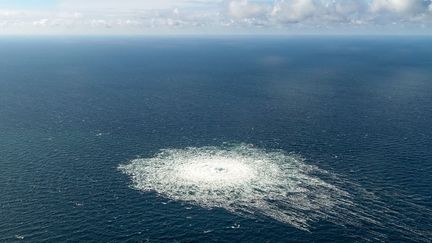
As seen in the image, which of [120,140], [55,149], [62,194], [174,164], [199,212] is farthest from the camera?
[120,140]

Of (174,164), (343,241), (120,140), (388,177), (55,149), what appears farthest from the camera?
(120,140)

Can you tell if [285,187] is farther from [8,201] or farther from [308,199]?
[8,201]

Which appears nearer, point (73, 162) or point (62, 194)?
point (62, 194)

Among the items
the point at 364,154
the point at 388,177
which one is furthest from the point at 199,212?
the point at 364,154

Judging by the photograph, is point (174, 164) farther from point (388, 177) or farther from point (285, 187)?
point (388, 177)

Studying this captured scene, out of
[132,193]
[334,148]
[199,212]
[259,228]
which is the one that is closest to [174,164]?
[132,193]

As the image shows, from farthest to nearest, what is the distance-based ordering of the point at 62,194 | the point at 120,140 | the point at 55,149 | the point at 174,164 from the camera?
1. the point at 120,140
2. the point at 55,149
3. the point at 174,164
4. the point at 62,194
